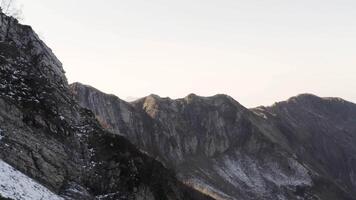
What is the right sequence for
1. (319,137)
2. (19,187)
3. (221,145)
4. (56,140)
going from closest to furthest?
1. (19,187)
2. (56,140)
3. (221,145)
4. (319,137)

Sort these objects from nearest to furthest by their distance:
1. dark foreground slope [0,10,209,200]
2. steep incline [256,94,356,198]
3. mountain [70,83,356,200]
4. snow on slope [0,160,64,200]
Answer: snow on slope [0,160,64,200] < dark foreground slope [0,10,209,200] < mountain [70,83,356,200] < steep incline [256,94,356,198]

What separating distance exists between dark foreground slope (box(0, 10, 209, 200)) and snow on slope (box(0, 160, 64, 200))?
6.73ft

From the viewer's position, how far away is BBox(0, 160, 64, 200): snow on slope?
1046 inches

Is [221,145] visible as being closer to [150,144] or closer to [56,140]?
[150,144]

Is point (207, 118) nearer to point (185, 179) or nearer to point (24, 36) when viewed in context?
point (185, 179)

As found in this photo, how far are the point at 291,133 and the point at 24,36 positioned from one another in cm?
10981

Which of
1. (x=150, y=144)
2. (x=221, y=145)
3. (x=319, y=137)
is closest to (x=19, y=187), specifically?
(x=150, y=144)

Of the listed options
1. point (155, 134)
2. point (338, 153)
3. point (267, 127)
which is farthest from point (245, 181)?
point (338, 153)

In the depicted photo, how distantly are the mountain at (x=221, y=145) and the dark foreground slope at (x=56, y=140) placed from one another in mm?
47736

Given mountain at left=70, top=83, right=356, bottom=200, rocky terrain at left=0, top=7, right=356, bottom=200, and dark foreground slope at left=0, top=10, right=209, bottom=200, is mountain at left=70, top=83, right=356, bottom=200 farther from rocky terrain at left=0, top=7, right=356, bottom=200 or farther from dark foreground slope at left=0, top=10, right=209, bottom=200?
dark foreground slope at left=0, top=10, right=209, bottom=200

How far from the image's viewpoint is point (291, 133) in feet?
475

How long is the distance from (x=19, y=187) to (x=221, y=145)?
322 feet

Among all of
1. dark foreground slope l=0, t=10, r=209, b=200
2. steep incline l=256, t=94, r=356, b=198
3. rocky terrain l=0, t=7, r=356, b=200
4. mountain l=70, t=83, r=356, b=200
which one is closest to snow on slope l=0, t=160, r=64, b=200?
rocky terrain l=0, t=7, r=356, b=200

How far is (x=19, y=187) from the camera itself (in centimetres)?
2806
